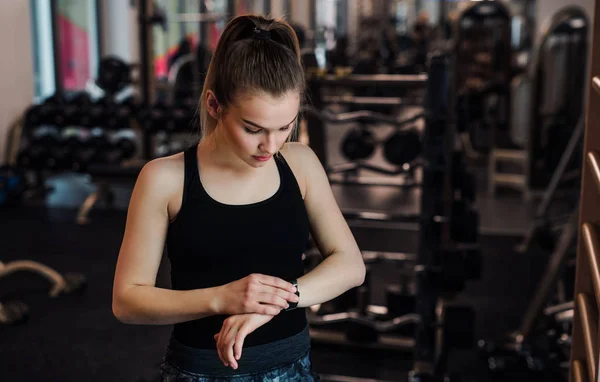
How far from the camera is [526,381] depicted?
2689 mm

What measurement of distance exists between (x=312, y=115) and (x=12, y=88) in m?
3.91

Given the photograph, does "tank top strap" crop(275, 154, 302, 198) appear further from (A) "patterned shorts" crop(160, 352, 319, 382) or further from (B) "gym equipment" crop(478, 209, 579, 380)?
(B) "gym equipment" crop(478, 209, 579, 380)

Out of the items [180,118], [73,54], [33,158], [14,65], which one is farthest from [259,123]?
[73,54]

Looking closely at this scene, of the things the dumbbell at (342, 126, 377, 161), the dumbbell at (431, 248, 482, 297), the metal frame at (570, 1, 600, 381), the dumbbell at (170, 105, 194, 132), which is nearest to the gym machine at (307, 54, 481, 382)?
the dumbbell at (431, 248, 482, 297)

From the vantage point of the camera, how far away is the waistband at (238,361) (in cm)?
119

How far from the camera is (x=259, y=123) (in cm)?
109

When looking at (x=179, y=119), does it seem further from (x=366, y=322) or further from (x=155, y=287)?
(x=155, y=287)

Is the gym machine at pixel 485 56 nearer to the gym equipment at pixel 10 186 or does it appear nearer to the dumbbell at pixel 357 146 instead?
the dumbbell at pixel 357 146

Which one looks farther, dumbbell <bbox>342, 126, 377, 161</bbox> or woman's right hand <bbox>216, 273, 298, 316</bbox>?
dumbbell <bbox>342, 126, 377, 161</bbox>

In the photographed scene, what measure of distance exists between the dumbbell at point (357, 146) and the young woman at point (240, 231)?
265cm

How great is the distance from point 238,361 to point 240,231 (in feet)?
0.69

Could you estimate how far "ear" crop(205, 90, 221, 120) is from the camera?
113 centimetres

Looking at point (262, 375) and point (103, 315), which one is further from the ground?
point (262, 375)

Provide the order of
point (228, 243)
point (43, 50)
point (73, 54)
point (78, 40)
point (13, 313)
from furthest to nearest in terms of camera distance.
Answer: point (78, 40)
point (73, 54)
point (43, 50)
point (13, 313)
point (228, 243)
